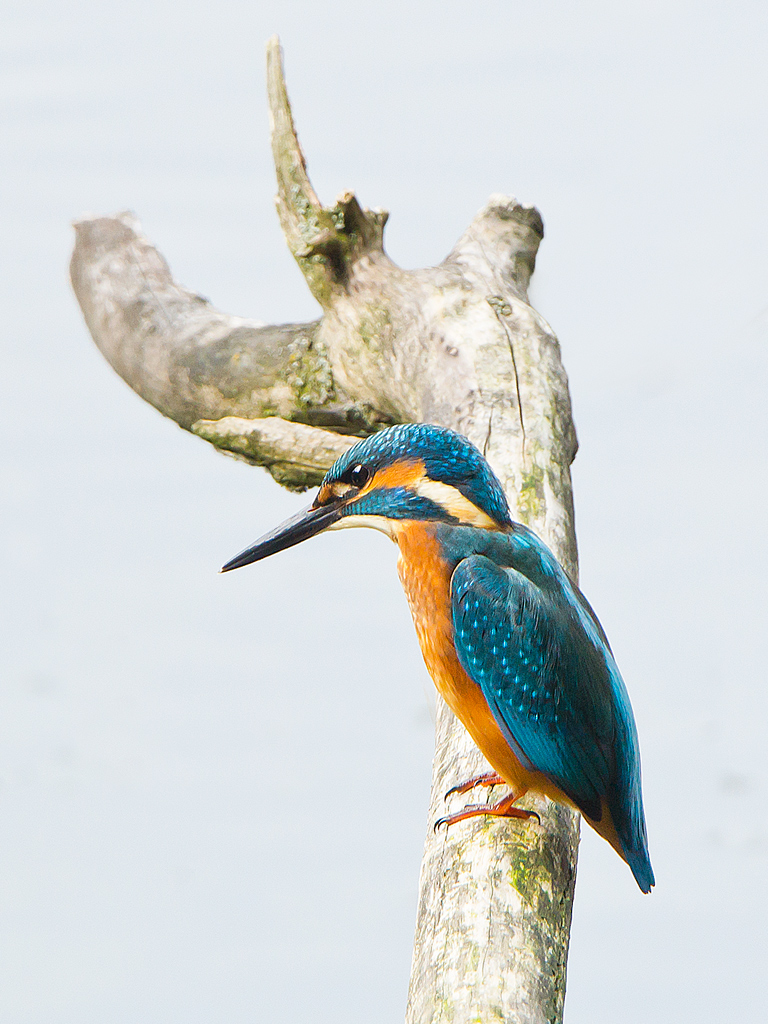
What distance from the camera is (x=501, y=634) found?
1368mm

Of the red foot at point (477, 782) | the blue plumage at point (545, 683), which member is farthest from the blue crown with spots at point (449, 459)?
the red foot at point (477, 782)

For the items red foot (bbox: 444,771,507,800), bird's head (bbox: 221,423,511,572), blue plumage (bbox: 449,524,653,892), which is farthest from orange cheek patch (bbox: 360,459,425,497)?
red foot (bbox: 444,771,507,800)

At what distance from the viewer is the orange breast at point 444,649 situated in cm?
143

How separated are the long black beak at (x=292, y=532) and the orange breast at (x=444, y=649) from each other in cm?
15

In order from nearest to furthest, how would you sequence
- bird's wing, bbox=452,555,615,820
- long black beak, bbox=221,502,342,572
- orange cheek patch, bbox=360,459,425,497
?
1. bird's wing, bbox=452,555,615,820
2. orange cheek patch, bbox=360,459,425,497
3. long black beak, bbox=221,502,342,572

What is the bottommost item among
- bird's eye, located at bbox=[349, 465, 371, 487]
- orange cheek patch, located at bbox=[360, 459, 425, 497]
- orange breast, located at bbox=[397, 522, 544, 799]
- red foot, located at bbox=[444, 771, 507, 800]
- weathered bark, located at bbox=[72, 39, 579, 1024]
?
red foot, located at bbox=[444, 771, 507, 800]

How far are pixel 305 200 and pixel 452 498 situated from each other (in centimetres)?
143

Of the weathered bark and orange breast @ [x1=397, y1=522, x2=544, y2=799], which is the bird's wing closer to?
orange breast @ [x1=397, y1=522, x2=544, y2=799]

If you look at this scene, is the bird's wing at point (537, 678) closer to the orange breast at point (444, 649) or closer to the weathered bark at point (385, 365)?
the orange breast at point (444, 649)

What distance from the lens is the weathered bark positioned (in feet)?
4.89

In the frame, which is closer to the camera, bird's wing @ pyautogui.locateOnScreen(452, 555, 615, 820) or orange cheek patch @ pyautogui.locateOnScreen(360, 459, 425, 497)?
bird's wing @ pyautogui.locateOnScreen(452, 555, 615, 820)

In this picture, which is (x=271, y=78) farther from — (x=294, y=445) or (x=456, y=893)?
(x=456, y=893)

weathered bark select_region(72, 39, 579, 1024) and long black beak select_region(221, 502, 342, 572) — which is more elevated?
weathered bark select_region(72, 39, 579, 1024)

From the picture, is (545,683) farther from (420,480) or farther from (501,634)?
(420,480)
